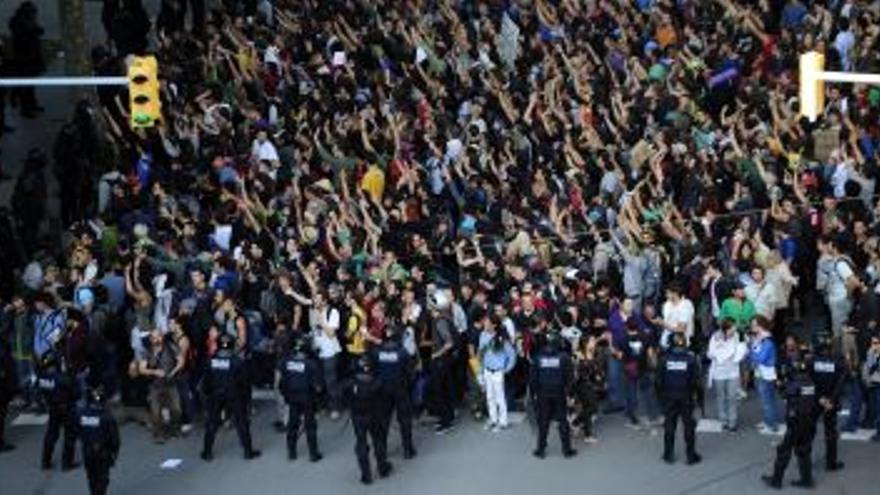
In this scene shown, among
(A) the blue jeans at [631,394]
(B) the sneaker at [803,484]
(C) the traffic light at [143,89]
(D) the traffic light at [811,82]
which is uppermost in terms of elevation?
(C) the traffic light at [143,89]

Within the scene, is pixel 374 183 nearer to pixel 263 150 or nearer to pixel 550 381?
pixel 263 150

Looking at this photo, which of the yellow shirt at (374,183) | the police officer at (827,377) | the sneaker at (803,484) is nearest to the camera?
the police officer at (827,377)

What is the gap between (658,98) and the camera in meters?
27.9

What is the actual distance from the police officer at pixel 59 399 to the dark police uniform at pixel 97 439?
1.10 meters

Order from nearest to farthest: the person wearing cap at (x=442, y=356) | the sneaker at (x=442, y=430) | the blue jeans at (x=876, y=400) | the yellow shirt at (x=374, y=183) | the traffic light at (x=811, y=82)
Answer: the traffic light at (x=811, y=82) → the blue jeans at (x=876, y=400) → the person wearing cap at (x=442, y=356) → the sneaker at (x=442, y=430) → the yellow shirt at (x=374, y=183)

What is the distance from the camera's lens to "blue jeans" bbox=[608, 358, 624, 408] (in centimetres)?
2303

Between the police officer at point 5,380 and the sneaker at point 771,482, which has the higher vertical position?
the police officer at point 5,380

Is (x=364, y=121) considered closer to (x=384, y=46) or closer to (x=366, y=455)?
(x=384, y=46)

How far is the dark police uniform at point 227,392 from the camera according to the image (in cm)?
2230

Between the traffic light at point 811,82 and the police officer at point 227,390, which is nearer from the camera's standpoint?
the traffic light at point 811,82

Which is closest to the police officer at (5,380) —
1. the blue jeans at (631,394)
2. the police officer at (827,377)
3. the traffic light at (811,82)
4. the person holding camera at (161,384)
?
the person holding camera at (161,384)

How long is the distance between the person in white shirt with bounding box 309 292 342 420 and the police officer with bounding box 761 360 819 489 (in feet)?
18.8

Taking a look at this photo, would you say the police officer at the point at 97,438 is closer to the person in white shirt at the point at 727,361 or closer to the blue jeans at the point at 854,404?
the person in white shirt at the point at 727,361

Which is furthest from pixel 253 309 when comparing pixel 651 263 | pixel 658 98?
pixel 658 98
